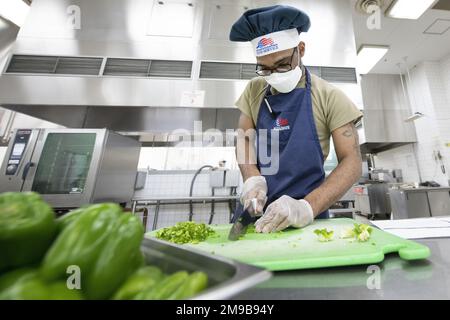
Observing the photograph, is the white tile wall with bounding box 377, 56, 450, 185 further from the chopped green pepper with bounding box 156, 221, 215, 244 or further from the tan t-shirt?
the chopped green pepper with bounding box 156, 221, 215, 244

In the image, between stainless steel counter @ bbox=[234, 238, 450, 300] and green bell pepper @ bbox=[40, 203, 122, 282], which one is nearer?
green bell pepper @ bbox=[40, 203, 122, 282]

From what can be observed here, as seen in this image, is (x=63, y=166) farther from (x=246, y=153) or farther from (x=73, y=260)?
(x=73, y=260)

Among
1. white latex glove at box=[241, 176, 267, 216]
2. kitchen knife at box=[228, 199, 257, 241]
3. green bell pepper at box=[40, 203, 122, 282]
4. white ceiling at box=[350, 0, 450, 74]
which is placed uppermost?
white ceiling at box=[350, 0, 450, 74]

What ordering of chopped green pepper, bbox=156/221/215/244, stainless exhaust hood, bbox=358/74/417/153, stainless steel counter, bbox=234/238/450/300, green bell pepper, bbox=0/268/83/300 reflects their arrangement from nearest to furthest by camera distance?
green bell pepper, bbox=0/268/83/300 → stainless steel counter, bbox=234/238/450/300 → chopped green pepper, bbox=156/221/215/244 → stainless exhaust hood, bbox=358/74/417/153

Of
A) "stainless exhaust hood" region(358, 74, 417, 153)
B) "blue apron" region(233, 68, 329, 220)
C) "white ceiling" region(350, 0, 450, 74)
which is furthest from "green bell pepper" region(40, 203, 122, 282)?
"stainless exhaust hood" region(358, 74, 417, 153)

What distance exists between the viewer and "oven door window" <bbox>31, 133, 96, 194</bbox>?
150 cm

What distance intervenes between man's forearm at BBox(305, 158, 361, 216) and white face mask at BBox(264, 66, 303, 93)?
18.6 inches

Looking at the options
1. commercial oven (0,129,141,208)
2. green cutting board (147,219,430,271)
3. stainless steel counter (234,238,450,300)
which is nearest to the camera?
stainless steel counter (234,238,450,300)

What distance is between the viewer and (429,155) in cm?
393

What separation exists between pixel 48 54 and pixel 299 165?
7.98ft

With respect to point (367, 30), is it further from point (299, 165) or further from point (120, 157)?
point (120, 157)

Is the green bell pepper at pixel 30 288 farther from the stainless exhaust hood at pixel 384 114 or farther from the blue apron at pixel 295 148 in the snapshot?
the stainless exhaust hood at pixel 384 114

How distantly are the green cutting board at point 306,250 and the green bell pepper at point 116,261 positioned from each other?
11.3 inches
